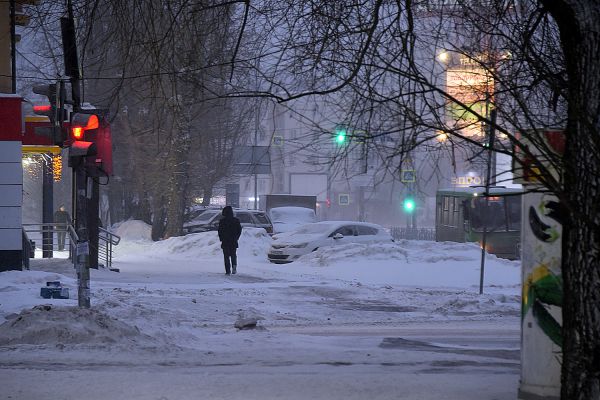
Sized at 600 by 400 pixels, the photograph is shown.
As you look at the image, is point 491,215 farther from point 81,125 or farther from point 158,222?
point 81,125

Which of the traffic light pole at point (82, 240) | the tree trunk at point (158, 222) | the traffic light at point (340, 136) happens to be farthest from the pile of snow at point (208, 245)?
the traffic light at point (340, 136)

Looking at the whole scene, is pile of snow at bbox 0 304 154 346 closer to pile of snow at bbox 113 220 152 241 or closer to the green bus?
the green bus

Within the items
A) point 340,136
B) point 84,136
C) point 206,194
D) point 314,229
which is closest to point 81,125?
point 84,136

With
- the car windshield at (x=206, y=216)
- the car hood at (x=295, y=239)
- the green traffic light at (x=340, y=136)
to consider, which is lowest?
the car hood at (x=295, y=239)

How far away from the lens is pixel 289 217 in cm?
4656

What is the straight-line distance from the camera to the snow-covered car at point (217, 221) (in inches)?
1689

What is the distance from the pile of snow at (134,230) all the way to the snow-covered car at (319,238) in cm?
1695

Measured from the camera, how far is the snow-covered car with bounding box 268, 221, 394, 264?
97.6 ft

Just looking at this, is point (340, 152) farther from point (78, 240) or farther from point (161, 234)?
point (161, 234)

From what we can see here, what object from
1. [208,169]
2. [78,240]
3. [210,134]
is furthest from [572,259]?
[208,169]

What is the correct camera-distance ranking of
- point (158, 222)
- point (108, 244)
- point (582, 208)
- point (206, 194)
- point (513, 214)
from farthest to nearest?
point (206, 194) → point (158, 222) → point (513, 214) → point (108, 244) → point (582, 208)

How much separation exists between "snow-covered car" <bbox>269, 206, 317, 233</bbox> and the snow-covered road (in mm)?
19895

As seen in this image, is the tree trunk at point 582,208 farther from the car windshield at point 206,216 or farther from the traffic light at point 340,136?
the car windshield at point 206,216

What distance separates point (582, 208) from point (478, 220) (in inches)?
1220
